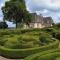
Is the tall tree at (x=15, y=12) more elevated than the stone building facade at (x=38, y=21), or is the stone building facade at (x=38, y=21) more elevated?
the tall tree at (x=15, y=12)

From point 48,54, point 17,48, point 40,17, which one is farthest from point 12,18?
point 48,54

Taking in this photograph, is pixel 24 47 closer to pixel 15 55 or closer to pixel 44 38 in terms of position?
pixel 15 55

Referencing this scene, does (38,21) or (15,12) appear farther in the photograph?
(38,21)

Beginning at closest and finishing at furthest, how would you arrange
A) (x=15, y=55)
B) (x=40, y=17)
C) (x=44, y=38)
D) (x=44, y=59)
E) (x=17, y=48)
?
1. (x=44, y=59)
2. (x=15, y=55)
3. (x=17, y=48)
4. (x=44, y=38)
5. (x=40, y=17)

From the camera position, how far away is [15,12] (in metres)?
57.6

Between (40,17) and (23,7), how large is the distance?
29842 mm

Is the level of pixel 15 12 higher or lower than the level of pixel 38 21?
higher

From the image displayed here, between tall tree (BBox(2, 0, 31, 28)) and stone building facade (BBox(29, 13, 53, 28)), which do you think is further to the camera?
stone building facade (BBox(29, 13, 53, 28))

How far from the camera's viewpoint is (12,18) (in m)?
58.6

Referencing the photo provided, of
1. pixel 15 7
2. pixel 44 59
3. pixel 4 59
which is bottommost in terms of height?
pixel 4 59

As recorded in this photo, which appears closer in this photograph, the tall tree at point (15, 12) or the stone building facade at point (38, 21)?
the tall tree at point (15, 12)

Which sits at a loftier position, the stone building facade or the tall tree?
the tall tree

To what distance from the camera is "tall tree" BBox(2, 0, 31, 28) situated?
57.5 meters

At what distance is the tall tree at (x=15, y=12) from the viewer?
2263 inches
